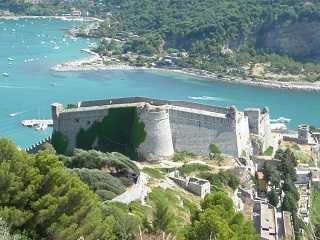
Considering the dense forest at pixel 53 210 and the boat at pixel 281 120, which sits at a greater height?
the dense forest at pixel 53 210

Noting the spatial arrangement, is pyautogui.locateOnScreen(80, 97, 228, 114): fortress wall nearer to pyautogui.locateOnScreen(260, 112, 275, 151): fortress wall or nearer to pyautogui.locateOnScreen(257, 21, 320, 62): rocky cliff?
pyautogui.locateOnScreen(260, 112, 275, 151): fortress wall

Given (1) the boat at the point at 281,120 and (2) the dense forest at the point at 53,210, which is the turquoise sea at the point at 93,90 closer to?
(1) the boat at the point at 281,120

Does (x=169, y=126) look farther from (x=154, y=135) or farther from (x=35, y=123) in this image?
(x=35, y=123)

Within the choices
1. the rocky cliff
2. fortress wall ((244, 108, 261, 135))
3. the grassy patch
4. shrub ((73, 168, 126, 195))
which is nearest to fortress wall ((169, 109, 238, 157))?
fortress wall ((244, 108, 261, 135))

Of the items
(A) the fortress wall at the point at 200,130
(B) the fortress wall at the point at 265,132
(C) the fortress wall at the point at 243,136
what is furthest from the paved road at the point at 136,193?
(B) the fortress wall at the point at 265,132

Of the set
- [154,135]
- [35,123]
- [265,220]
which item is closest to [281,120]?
[35,123]
